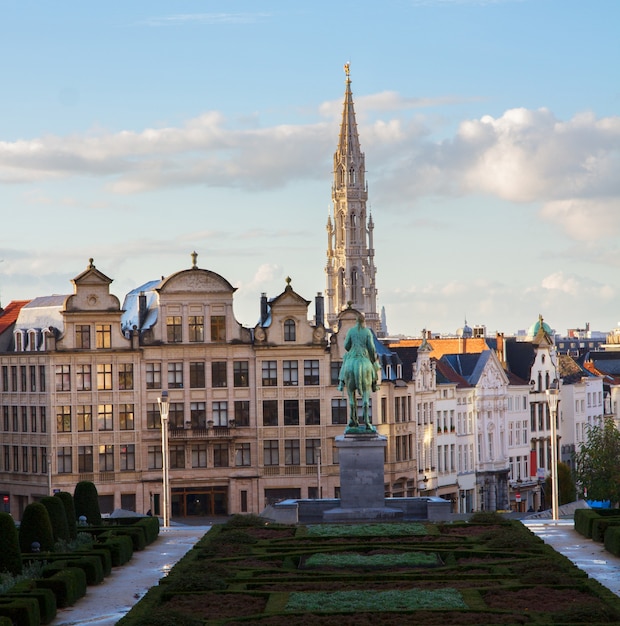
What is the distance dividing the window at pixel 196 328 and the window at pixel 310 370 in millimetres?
6070

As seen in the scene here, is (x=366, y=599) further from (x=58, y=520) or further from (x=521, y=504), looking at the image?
(x=521, y=504)

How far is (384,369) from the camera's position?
103688mm

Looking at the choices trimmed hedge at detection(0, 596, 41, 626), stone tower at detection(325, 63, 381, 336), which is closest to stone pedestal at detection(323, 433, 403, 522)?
trimmed hedge at detection(0, 596, 41, 626)

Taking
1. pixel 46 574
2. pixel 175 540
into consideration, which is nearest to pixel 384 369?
pixel 175 540

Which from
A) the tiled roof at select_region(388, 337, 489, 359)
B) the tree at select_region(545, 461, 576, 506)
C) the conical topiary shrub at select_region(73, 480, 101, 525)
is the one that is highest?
the tiled roof at select_region(388, 337, 489, 359)

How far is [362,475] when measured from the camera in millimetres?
62938

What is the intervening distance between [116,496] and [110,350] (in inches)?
315

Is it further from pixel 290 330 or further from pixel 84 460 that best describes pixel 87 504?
pixel 290 330

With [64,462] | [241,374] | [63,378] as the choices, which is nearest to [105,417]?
[63,378]

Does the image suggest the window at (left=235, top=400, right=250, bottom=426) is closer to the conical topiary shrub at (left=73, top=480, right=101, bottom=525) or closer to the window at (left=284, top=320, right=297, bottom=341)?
the window at (left=284, top=320, right=297, bottom=341)

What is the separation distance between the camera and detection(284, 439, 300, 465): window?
99.3 meters

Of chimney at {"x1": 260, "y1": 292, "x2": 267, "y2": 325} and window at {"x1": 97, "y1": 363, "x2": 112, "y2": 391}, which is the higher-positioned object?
chimney at {"x1": 260, "y1": 292, "x2": 267, "y2": 325}

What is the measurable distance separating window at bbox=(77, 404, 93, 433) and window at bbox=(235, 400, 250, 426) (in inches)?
320

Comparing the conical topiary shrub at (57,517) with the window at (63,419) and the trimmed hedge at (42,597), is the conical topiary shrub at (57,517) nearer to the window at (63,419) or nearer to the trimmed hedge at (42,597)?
the trimmed hedge at (42,597)
